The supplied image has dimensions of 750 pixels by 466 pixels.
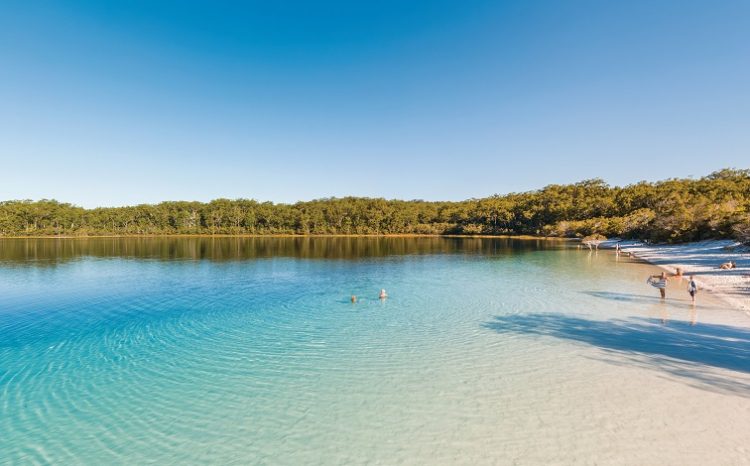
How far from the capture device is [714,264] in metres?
37.5

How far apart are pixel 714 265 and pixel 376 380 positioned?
4229cm

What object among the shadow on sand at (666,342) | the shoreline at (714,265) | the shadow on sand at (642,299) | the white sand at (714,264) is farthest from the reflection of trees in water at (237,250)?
the shadow on sand at (666,342)

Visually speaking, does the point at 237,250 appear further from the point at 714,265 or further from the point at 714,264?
the point at 714,264

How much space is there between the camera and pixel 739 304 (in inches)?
848

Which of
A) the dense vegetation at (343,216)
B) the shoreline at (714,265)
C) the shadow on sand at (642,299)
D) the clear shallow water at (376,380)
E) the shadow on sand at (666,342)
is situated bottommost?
the clear shallow water at (376,380)

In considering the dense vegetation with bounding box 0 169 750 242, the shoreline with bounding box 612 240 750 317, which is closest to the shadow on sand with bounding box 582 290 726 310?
the shoreline with bounding box 612 240 750 317

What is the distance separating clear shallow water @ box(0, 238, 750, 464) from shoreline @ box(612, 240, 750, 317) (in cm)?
233

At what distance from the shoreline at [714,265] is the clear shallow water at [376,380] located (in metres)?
2.33

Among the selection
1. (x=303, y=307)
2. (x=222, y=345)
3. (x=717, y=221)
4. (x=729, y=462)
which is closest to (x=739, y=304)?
(x=729, y=462)

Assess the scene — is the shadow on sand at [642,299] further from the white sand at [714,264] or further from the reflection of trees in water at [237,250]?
the reflection of trees in water at [237,250]

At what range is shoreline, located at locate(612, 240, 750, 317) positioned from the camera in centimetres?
2454

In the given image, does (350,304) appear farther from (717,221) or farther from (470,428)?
(717,221)

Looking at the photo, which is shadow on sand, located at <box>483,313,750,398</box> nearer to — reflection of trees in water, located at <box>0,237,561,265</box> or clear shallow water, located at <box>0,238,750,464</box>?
clear shallow water, located at <box>0,238,750,464</box>

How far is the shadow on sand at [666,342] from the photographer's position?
39.9 ft
